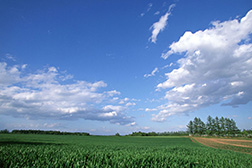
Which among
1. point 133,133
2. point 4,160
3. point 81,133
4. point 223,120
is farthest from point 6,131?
point 223,120

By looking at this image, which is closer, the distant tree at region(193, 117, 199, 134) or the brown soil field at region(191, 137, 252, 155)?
the brown soil field at region(191, 137, 252, 155)

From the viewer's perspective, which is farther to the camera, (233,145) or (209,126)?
(209,126)

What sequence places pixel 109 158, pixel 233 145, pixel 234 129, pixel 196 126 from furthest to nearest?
pixel 196 126
pixel 234 129
pixel 233 145
pixel 109 158

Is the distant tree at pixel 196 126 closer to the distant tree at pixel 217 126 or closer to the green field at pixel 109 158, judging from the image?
the distant tree at pixel 217 126

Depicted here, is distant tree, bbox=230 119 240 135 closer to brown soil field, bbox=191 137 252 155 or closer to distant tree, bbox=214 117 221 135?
distant tree, bbox=214 117 221 135

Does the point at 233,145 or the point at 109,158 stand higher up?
the point at 109,158

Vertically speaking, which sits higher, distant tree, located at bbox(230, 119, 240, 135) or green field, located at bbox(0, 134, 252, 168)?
green field, located at bbox(0, 134, 252, 168)

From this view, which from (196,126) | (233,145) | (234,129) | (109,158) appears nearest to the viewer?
(109,158)

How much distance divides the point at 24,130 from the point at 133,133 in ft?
256

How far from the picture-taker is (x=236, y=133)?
104m

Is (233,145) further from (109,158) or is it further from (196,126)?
(196,126)

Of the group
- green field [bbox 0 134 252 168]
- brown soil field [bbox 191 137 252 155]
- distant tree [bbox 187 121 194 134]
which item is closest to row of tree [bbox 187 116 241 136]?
distant tree [bbox 187 121 194 134]

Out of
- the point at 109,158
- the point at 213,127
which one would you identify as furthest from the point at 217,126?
the point at 109,158

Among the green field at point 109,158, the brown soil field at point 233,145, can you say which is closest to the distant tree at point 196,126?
the brown soil field at point 233,145
